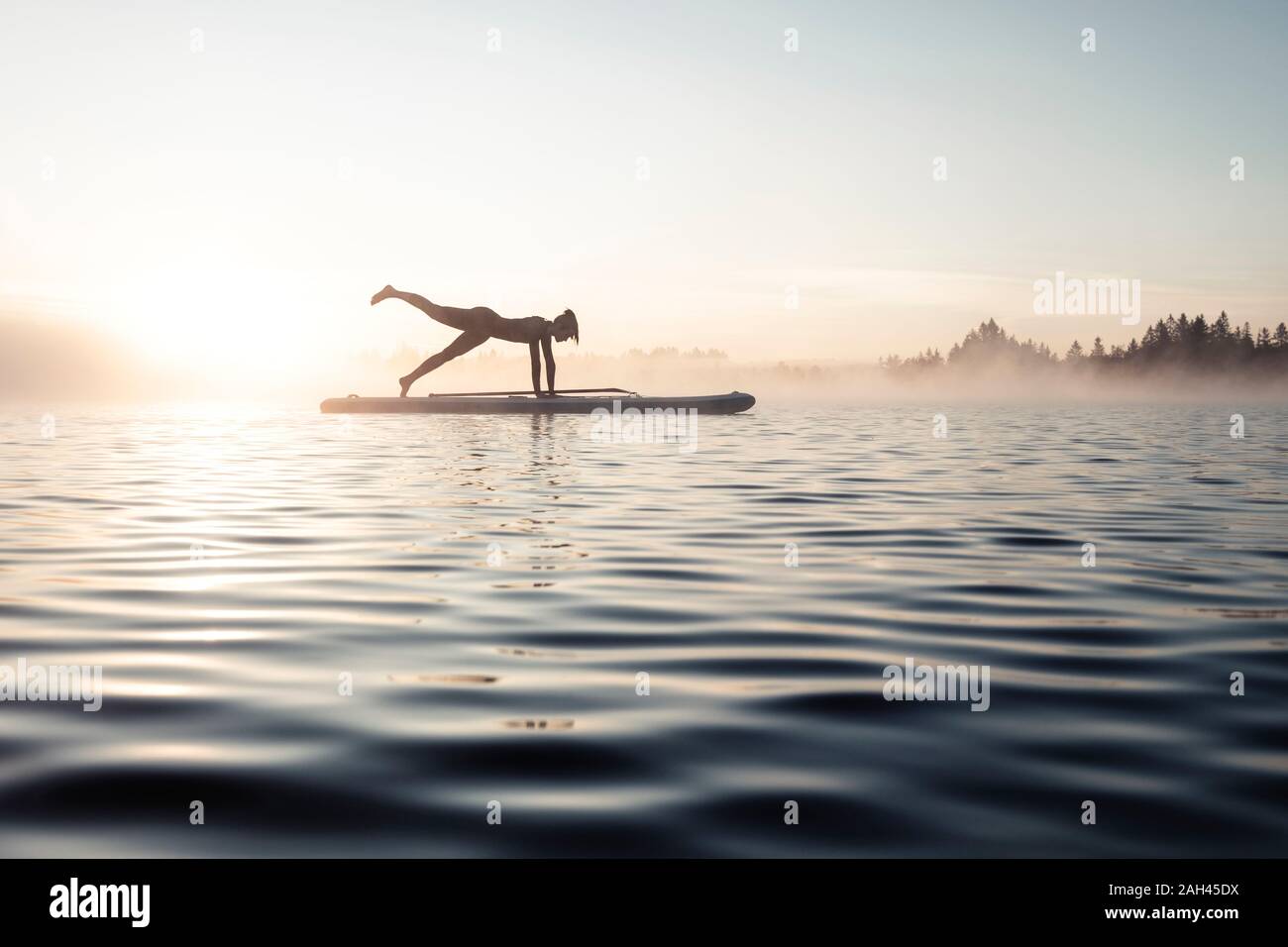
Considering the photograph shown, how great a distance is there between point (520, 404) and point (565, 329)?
10.7ft

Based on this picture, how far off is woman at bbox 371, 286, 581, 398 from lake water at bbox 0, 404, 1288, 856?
27669mm

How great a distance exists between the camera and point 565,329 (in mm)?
40406

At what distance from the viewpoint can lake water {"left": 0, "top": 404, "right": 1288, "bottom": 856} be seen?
145 inches

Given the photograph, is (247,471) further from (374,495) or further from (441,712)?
(441,712)

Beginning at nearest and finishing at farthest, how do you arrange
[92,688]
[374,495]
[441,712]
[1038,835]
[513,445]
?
[1038,835] < [441,712] < [92,688] < [374,495] < [513,445]

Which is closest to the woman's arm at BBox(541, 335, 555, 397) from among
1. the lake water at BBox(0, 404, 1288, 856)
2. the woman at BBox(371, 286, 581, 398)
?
the woman at BBox(371, 286, 581, 398)

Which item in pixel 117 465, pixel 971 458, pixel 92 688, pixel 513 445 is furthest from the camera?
pixel 513 445

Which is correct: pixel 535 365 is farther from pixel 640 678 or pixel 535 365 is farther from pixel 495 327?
pixel 640 678

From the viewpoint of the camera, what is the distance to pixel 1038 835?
358 centimetres

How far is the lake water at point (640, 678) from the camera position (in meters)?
3.68

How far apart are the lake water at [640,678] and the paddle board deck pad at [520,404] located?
2647 centimetres

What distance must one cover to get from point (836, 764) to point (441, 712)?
5.84ft

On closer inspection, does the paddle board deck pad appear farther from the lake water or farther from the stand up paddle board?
the lake water
